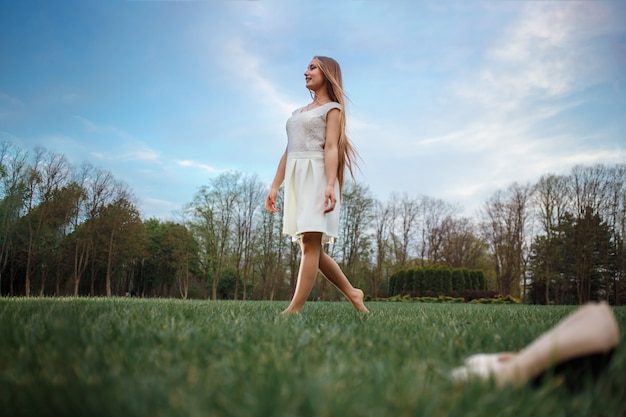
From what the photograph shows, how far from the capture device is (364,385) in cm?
102

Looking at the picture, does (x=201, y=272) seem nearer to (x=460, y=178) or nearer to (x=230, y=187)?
(x=230, y=187)

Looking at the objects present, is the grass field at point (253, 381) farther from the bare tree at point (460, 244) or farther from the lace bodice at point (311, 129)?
the bare tree at point (460, 244)

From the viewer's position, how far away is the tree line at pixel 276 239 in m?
22.6

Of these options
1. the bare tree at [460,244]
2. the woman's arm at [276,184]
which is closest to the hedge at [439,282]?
the bare tree at [460,244]

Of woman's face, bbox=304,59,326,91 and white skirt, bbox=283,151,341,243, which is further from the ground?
woman's face, bbox=304,59,326,91

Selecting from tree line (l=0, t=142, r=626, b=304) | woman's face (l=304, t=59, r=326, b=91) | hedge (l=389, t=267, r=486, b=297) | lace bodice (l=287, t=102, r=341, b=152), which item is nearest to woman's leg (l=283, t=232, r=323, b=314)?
lace bodice (l=287, t=102, r=341, b=152)

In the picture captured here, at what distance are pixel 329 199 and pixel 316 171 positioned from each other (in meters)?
0.29

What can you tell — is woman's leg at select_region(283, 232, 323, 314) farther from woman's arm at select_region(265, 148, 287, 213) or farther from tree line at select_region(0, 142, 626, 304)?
tree line at select_region(0, 142, 626, 304)

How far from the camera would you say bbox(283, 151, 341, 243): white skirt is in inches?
136

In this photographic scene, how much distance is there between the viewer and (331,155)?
3545mm

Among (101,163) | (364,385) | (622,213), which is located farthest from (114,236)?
(622,213)

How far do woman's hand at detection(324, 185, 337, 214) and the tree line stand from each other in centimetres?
1931

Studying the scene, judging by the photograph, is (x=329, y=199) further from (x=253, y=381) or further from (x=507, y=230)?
(x=507, y=230)

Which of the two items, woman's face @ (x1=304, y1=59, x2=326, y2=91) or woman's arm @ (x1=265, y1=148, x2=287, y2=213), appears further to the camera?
woman's arm @ (x1=265, y1=148, x2=287, y2=213)
